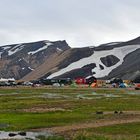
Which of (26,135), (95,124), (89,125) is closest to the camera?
(26,135)

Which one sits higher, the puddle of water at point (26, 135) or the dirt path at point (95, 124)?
the dirt path at point (95, 124)

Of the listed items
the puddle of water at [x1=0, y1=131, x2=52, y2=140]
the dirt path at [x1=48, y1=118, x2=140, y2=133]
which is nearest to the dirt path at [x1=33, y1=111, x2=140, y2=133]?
the dirt path at [x1=48, y1=118, x2=140, y2=133]

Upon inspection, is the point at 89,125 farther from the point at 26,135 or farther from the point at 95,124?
the point at 26,135

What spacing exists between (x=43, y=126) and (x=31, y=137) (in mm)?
6897

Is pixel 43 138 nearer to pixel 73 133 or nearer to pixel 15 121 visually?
pixel 73 133

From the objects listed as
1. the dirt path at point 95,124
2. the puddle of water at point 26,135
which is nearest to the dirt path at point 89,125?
the dirt path at point 95,124

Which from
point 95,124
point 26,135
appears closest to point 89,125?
point 95,124

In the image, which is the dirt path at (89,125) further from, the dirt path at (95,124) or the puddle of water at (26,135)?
the puddle of water at (26,135)

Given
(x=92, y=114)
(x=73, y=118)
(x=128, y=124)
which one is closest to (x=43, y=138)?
(x=128, y=124)

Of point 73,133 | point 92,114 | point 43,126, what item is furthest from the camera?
point 92,114

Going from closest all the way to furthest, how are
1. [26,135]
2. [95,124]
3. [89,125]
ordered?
[26,135] → [89,125] → [95,124]

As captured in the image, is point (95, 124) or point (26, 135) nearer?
point (26, 135)

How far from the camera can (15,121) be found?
48375 mm

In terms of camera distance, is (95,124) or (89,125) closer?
(89,125)
